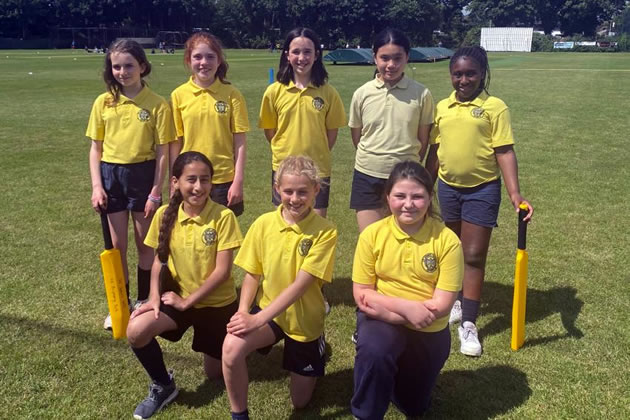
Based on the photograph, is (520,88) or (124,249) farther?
(520,88)

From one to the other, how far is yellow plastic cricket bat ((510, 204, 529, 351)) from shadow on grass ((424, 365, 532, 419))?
266 mm

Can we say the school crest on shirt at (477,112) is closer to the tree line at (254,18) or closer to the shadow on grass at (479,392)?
the shadow on grass at (479,392)

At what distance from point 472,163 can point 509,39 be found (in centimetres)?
7847

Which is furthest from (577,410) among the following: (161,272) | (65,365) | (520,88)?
(520,88)

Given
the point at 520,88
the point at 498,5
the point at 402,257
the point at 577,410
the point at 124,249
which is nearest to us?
the point at 402,257

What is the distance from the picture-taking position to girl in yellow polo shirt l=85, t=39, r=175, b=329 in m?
3.67

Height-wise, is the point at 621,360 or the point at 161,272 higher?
the point at 161,272

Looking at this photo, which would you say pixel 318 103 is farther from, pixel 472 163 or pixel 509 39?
pixel 509 39

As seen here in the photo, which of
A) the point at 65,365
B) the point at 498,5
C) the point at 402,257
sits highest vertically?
the point at 498,5

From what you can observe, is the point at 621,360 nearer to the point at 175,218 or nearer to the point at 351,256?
the point at 351,256

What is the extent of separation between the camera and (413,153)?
369cm

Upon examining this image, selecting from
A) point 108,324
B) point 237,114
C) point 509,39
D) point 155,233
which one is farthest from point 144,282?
point 509,39

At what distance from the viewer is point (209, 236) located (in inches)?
120

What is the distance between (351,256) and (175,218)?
8.82ft
